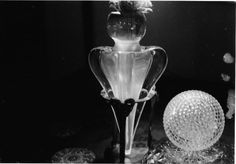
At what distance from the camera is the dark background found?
165 cm

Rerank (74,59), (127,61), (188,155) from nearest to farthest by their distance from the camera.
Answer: (127,61)
(188,155)
(74,59)

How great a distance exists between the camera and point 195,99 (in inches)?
48.6

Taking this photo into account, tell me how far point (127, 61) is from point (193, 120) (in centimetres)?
31

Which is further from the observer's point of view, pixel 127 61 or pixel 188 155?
pixel 188 155

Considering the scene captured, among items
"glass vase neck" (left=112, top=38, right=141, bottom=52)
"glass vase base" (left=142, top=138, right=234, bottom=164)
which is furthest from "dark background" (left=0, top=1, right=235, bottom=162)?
"glass vase neck" (left=112, top=38, right=141, bottom=52)

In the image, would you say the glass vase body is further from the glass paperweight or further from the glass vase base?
the glass vase base

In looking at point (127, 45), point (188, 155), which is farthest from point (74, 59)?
point (188, 155)

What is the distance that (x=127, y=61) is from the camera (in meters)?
1.19

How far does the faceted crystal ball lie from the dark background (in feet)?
1.35

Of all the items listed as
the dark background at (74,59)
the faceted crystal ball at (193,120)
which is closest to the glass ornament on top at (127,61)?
the faceted crystal ball at (193,120)

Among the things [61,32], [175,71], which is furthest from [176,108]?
[61,32]

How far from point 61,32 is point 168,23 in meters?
0.54

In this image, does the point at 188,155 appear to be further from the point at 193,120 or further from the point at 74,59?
the point at 74,59

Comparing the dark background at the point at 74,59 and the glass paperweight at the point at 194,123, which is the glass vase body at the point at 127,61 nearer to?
the glass paperweight at the point at 194,123
